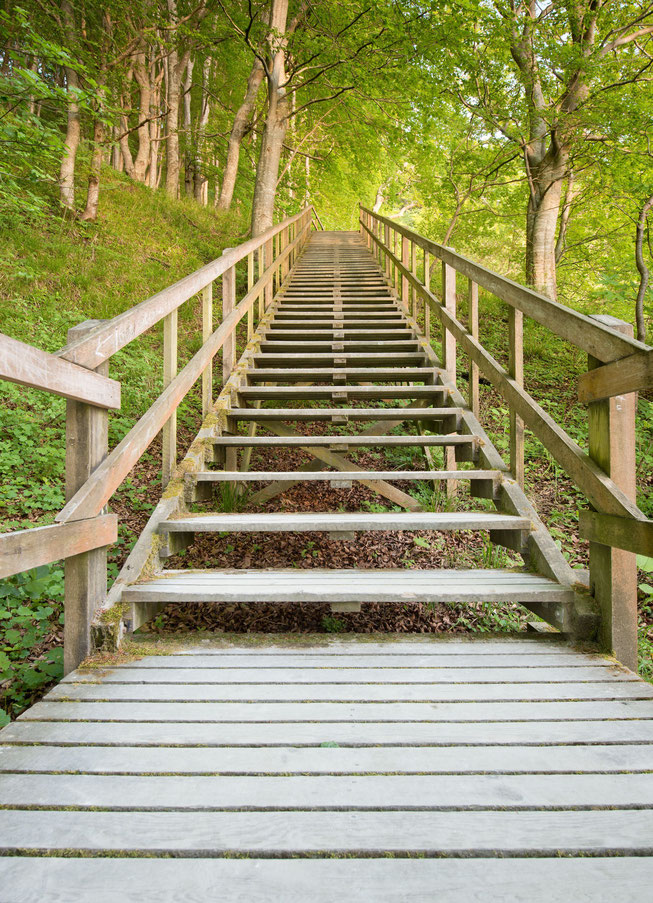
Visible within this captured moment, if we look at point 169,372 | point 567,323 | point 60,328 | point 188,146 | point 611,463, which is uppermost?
point 188,146

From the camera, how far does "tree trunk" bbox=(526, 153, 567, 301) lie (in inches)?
327

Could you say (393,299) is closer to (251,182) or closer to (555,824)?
(555,824)

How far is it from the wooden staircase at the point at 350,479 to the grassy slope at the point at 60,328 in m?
0.68

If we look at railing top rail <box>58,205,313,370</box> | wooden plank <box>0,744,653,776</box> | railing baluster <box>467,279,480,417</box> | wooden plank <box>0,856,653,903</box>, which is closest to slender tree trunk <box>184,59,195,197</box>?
railing baluster <box>467,279,480,417</box>

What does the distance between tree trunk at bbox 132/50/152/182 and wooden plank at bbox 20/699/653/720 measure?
1349cm

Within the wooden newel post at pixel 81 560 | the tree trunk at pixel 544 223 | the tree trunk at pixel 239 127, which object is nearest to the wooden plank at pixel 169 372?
the wooden newel post at pixel 81 560

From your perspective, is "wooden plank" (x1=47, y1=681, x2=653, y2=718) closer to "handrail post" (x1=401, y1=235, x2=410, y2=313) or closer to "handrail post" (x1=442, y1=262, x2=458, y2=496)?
"handrail post" (x1=442, y1=262, x2=458, y2=496)

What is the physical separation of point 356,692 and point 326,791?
456 millimetres

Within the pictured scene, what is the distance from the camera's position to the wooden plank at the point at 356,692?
1666mm

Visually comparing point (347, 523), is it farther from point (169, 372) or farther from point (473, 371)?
point (473, 371)

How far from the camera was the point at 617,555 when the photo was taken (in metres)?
2.01

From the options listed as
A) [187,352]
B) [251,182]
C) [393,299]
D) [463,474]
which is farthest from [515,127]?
[251,182]

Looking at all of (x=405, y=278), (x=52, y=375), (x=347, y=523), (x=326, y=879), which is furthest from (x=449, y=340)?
(x=326, y=879)

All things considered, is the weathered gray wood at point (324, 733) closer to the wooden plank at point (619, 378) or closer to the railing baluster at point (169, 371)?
the wooden plank at point (619, 378)
